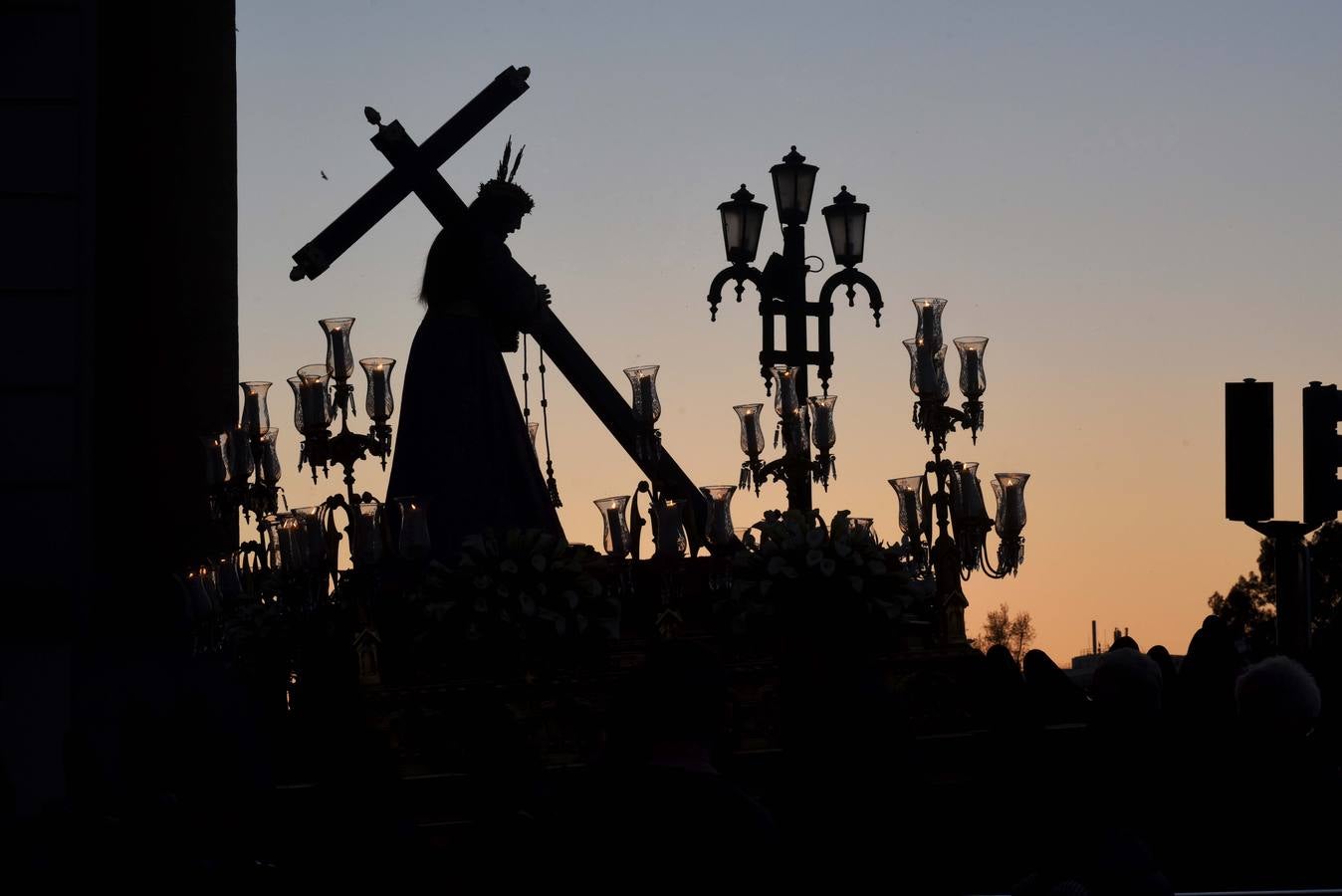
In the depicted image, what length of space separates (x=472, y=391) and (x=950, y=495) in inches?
149

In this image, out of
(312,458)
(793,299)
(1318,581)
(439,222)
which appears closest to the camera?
(312,458)

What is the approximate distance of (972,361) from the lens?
1184cm

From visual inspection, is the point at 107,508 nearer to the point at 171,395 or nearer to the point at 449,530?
the point at 171,395

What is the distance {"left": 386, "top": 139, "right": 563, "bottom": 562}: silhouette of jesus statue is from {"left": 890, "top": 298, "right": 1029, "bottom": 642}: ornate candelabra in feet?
9.10

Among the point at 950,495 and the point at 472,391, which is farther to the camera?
the point at 472,391

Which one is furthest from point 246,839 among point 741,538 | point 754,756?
point 741,538

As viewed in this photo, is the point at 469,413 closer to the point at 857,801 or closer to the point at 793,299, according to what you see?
the point at 793,299

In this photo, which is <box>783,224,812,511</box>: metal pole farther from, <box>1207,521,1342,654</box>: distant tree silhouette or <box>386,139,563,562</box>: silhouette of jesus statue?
<box>1207,521,1342,654</box>: distant tree silhouette

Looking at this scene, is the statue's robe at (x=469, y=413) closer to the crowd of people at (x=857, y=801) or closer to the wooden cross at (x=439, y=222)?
the wooden cross at (x=439, y=222)

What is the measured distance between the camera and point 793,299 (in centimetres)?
1279

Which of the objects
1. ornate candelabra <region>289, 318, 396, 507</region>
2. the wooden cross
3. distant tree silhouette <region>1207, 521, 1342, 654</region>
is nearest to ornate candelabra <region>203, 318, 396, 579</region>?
ornate candelabra <region>289, 318, 396, 507</region>

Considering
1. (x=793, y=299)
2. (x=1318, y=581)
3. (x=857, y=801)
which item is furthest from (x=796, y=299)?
(x=1318, y=581)

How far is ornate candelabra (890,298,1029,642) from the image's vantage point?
11289mm

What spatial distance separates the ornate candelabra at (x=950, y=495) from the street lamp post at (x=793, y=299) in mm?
659
